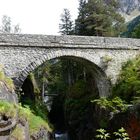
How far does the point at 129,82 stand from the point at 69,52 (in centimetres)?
422

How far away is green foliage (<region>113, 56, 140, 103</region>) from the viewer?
2241cm

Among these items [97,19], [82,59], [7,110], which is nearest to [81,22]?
[97,19]

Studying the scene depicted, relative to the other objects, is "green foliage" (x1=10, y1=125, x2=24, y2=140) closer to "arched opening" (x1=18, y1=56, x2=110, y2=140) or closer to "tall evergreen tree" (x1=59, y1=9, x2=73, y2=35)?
"arched opening" (x1=18, y1=56, x2=110, y2=140)

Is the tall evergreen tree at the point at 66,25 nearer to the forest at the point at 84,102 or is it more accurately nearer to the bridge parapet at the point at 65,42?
the forest at the point at 84,102

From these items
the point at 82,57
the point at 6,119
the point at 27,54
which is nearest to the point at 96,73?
the point at 82,57

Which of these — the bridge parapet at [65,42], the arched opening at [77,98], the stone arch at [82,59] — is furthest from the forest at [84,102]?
the bridge parapet at [65,42]

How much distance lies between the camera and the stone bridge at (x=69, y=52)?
2080cm

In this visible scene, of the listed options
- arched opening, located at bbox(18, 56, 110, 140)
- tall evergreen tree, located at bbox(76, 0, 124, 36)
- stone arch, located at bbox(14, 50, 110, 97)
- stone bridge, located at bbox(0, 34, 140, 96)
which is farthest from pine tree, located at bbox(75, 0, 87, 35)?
stone arch, located at bbox(14, 50, 110, 97)

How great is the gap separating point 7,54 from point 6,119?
27.8 feet

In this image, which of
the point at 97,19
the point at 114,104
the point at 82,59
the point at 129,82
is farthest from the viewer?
the point at 97,19

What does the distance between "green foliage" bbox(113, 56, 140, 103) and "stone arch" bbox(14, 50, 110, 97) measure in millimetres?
904

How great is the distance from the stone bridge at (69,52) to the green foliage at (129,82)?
473 millimetres

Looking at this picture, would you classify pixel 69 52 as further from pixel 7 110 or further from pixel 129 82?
pixel 7 110

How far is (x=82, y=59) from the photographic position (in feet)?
78.0
